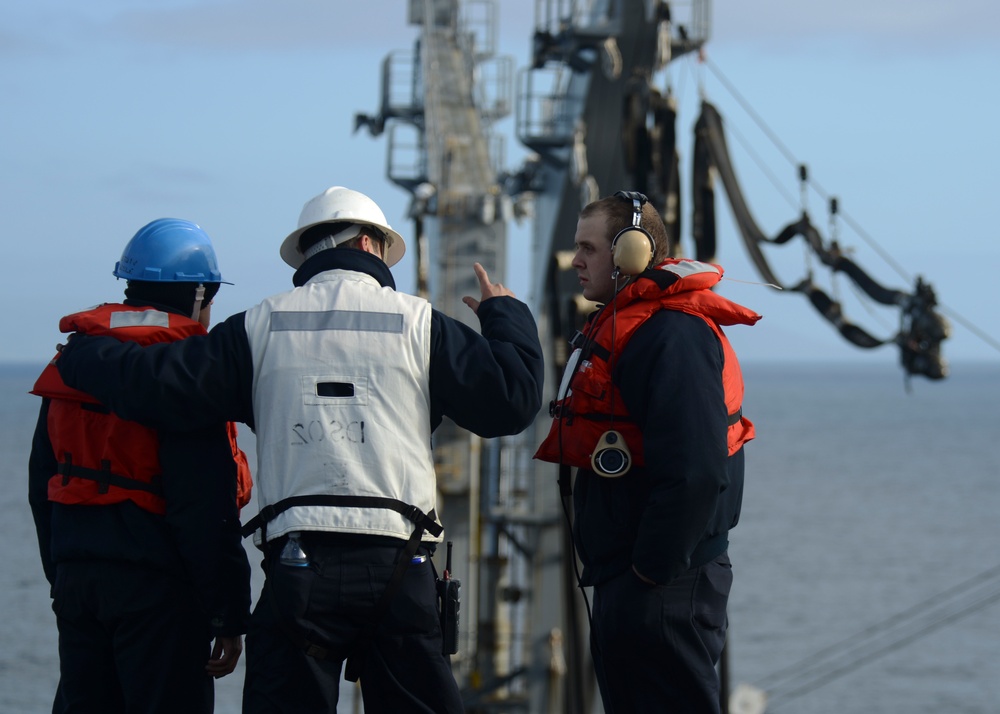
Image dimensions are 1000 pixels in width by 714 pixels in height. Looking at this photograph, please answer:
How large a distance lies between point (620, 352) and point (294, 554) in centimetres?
106

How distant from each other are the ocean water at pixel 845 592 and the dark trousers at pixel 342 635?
1102cm

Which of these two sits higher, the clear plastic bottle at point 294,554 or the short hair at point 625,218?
the short hair at point 625,218

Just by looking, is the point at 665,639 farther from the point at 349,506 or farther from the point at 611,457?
the point at 349,506

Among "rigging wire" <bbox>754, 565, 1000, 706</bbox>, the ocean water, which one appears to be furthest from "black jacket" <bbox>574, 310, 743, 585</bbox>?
"rigging wire" <bbox>754, 565, 1000, 706</bbox>

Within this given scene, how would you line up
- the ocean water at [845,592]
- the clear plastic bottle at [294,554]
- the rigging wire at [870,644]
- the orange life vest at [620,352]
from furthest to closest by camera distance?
the rigging wire at [870,644] → the ocean water at [845,592] → the orange life vest at [620,352] → the clear plastic bottle at [294,554]

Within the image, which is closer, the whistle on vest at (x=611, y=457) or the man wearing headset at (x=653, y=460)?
the man wearing headset at (x=653, y=460)

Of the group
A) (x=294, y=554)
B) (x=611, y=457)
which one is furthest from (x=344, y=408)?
(x=611, y=457)

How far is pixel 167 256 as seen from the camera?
423 cm

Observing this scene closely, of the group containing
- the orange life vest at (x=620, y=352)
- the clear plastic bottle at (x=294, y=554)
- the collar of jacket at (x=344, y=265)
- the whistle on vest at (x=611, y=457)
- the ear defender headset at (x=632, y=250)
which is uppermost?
the ear defender headset at (x=632, y=250)

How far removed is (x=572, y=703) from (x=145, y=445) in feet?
45.1

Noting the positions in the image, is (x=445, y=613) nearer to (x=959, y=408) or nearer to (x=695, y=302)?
(x=695, y=302)

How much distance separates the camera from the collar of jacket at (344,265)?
3883mm

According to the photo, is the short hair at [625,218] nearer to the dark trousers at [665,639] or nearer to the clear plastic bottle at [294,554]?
the dark trousers at [665,639]

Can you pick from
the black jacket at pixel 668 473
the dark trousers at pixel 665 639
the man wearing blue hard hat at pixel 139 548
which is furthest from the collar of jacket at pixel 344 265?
the dark trousers at pixel 665 639
